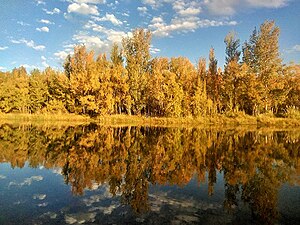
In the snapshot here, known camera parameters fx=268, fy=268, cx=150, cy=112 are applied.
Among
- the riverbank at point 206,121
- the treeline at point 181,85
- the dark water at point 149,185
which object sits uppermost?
the treeline at point 181,85

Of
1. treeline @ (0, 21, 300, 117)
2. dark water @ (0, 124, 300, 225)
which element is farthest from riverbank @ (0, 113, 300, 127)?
dark water @ (0, 124, 300, 225)

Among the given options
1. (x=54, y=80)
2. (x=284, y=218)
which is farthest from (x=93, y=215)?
(x=54, y=80)

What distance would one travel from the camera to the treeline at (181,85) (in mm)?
58031

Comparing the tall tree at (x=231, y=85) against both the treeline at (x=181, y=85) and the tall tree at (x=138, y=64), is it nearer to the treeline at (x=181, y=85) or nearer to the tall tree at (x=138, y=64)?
the treeline at (x=181, y=85)

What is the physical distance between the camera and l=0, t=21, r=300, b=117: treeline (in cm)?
5803

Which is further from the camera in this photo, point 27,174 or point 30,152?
point 30,152

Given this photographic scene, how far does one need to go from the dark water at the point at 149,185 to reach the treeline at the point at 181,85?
109 feet

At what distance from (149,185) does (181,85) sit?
154 ft

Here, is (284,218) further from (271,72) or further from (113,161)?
(271,72)

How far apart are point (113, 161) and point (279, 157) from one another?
13513 mm

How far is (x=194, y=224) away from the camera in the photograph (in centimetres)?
940

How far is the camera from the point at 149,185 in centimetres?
1446

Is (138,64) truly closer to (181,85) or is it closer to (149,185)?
(181,85)

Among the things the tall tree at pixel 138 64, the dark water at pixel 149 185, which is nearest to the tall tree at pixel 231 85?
the tall tree at pixel 138 64
